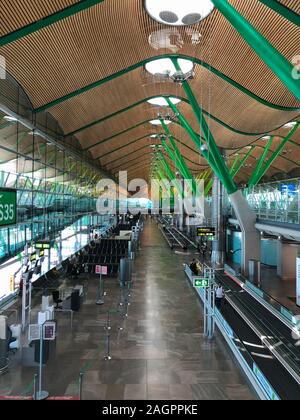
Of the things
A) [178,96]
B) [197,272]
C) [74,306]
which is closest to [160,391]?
[74,306]

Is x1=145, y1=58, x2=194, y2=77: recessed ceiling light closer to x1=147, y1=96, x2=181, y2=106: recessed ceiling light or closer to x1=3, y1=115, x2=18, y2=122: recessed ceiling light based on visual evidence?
x1=147, y1=96, x2=181, y2=106: recessed ceiling light

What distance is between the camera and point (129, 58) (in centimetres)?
1576

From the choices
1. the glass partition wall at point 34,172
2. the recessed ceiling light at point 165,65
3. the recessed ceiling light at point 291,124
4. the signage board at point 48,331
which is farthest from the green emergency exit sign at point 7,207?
the recessed ceiling light at point 291,124

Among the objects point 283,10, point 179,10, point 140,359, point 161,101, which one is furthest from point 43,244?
point 161,101

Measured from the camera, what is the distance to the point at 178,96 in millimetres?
23297

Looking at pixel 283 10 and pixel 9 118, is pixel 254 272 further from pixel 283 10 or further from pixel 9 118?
pixel 9 118

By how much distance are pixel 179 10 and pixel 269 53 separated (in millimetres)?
5087

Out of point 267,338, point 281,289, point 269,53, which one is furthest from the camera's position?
point 281,289

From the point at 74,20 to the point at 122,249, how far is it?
15.3 metres

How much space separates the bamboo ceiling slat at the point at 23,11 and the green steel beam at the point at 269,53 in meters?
4.82

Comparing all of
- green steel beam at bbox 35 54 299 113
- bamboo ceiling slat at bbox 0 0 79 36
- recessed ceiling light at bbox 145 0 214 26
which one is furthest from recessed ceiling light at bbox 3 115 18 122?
recessed ceiling light at bbox 145 0 214 26

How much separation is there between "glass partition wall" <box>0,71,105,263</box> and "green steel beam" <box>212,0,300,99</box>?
850cm

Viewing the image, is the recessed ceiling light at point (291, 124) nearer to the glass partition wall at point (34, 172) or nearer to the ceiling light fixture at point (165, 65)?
the ceiling light fixture at point (165, 65)
